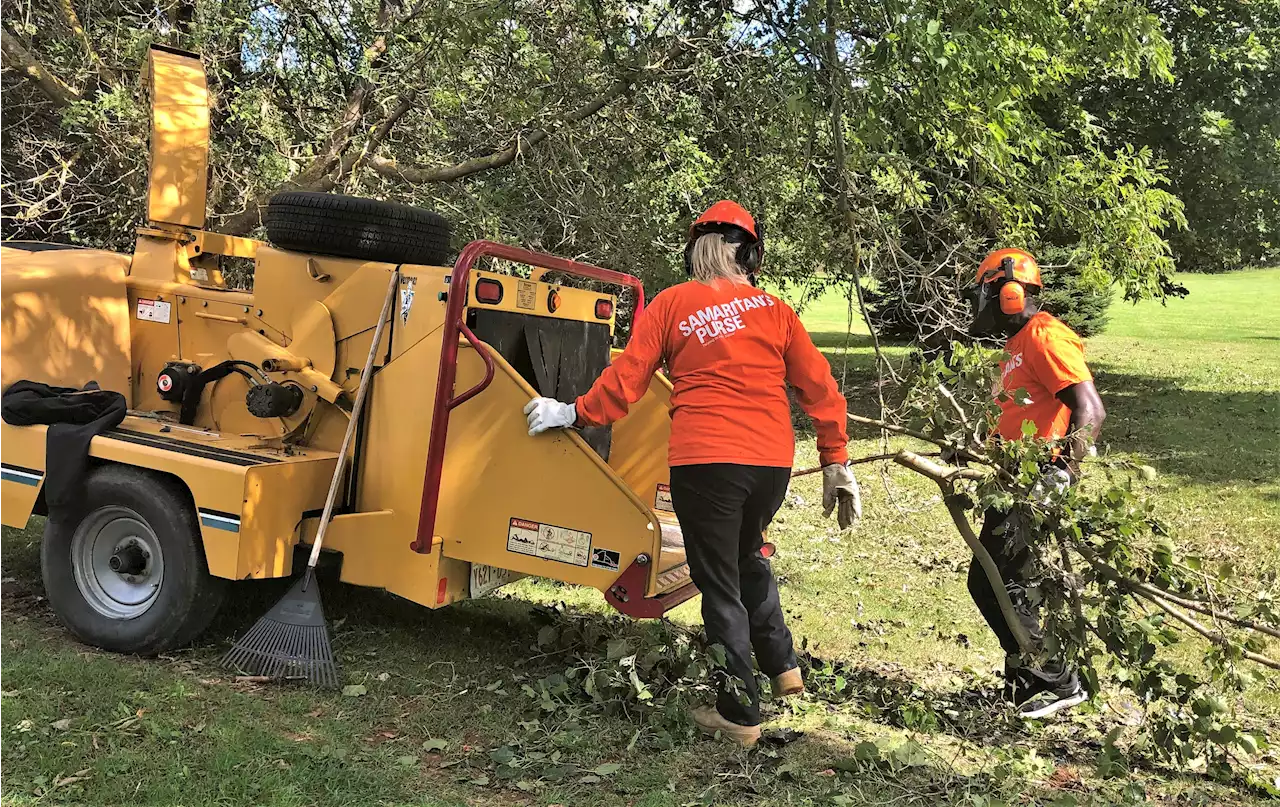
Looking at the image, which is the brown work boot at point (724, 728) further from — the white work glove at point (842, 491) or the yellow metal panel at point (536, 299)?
the yellow metal panel at point (536, 299)

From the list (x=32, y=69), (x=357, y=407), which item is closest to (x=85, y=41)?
(x=32, y=69)

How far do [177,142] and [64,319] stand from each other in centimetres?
119

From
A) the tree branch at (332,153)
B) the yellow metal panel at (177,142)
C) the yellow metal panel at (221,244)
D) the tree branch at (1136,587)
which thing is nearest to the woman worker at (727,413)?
the tree branch at (1136,587)

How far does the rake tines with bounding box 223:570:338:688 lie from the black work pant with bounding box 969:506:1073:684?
9.56ft

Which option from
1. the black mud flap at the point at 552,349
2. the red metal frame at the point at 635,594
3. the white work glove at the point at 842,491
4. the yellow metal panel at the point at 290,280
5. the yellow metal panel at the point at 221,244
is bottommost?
the red metal frame at the point at 635,594

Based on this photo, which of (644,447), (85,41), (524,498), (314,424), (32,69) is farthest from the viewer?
(32,69)

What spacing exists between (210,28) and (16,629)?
276 inches

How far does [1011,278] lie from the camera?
4.64 meters

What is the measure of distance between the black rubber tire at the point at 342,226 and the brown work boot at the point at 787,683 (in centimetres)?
273

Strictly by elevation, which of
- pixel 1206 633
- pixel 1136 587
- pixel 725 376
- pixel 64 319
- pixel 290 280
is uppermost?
pixel 290 280

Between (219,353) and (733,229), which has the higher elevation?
(733,229)

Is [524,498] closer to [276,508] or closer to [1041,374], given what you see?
[276,508]

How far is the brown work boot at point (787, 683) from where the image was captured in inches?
166

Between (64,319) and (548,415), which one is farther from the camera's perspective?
(64,319)
